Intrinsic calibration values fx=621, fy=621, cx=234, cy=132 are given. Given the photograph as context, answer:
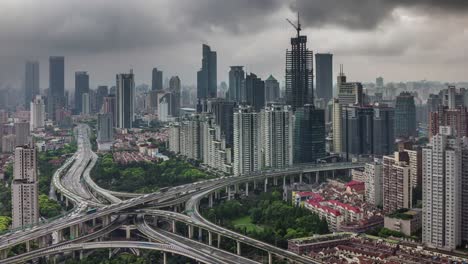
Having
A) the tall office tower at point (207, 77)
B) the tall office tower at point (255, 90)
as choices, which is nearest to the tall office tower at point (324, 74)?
the tall office tower at point (207, 77)

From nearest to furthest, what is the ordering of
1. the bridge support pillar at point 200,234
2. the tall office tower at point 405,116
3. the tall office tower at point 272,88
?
the bridge support pillar at point 200,234 → the tall office tower at point 405,116 → the tall office tower at point 272,88

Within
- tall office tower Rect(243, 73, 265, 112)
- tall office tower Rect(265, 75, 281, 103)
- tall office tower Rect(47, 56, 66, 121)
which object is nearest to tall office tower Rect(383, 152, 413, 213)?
tall office tower Rect(243, 73, 265, 112)

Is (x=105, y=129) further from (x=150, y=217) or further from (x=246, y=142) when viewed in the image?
(x=150, y=217)

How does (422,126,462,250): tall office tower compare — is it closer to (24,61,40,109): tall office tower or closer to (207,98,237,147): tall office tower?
(207,98,237,147): tall office tower

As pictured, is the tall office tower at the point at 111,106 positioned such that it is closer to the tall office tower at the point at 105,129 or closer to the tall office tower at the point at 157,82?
the tall office tower at the point at 105,129

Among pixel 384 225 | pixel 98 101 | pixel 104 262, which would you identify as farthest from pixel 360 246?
pixel 98 101

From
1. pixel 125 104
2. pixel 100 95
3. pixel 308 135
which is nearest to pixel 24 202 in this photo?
pixel 308 135

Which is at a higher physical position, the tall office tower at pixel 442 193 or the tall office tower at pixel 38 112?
the tall office tower at pixel 38 112
